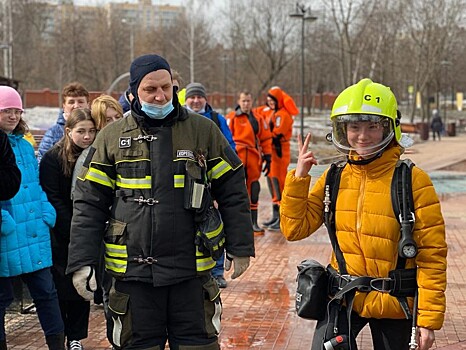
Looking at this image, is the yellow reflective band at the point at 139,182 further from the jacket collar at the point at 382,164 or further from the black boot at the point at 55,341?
the black boot at the point at 55,341

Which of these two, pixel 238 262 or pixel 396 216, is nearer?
pixel 396 216

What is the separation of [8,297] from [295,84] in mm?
63083

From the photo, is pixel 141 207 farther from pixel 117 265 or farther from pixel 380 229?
pixel 380 229

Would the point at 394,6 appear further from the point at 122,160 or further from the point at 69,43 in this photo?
the point at 122,160

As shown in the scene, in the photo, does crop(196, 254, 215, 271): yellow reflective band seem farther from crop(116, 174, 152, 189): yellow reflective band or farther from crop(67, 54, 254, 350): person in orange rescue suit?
crop(116, 174, 152, 189): yellow reflective band

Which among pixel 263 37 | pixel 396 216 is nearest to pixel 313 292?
pixel 396 216

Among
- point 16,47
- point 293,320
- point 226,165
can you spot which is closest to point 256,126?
point 293,320

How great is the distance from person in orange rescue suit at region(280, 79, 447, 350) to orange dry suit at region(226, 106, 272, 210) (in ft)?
19.5

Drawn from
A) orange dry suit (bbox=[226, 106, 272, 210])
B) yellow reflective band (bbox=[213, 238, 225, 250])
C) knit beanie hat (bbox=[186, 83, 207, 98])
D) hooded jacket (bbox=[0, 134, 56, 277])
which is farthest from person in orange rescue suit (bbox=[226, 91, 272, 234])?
yellow reflective band (bbox=[213, 238, 225, 250])

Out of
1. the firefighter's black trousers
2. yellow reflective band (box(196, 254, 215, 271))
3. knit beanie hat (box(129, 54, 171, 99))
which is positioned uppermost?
knit beanie hat (box(129, 54, 171, 99))

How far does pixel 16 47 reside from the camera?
60.3 metres

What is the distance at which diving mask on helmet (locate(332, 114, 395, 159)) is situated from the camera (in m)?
3.62

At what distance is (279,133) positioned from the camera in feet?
35.6

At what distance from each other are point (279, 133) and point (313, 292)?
23.6 feet
